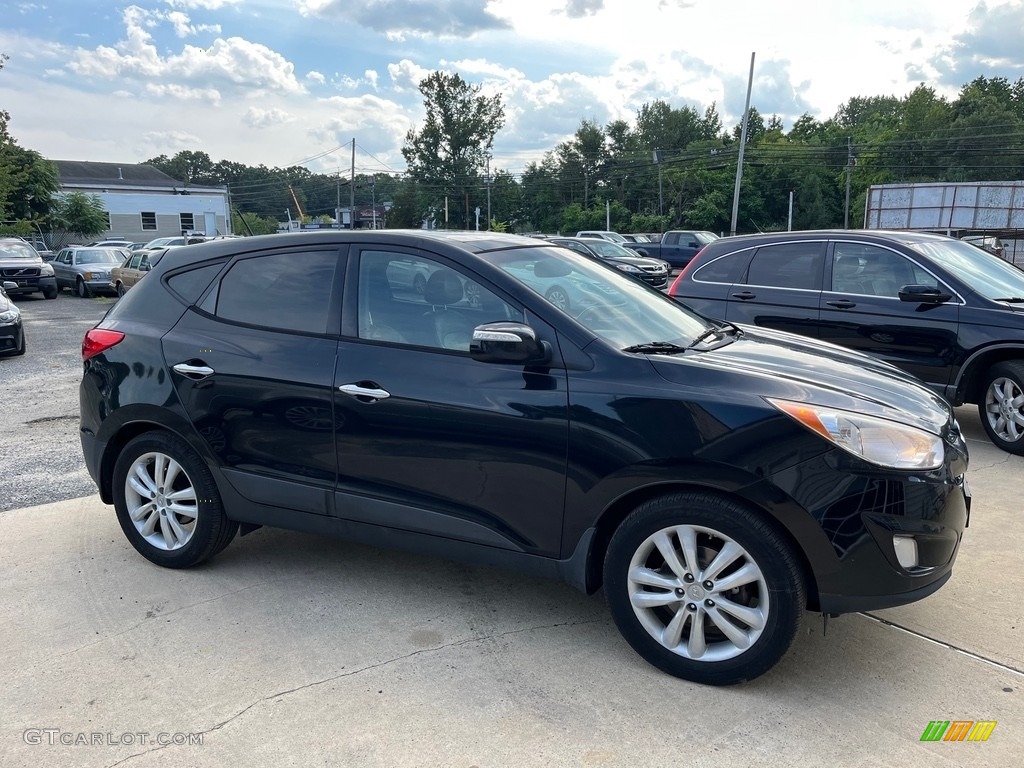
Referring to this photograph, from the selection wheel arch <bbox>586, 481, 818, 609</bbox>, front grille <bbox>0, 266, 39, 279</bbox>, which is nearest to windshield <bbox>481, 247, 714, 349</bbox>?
wheel arch <bbox>586, 481, 818, 609</bbox>

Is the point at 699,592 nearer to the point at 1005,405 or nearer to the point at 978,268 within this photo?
the point at 1005,405

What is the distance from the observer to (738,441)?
9.38ft

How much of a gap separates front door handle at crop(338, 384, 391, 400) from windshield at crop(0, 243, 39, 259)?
23843 mm

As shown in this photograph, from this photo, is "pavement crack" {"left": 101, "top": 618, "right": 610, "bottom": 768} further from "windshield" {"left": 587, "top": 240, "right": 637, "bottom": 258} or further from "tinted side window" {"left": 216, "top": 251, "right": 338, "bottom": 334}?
"windshield" {"left": 587, "top": 240, "right": 637, "bottom": 258}

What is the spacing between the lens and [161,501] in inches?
162

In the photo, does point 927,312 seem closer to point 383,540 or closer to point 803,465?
point 803,465

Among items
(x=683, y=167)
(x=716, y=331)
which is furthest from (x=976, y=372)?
(x=683, y=167)

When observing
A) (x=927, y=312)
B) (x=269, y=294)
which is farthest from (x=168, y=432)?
(x=927, y=312)

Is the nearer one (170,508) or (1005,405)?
(170,508)

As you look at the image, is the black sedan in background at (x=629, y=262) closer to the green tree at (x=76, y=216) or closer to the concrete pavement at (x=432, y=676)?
the concrete pavement at (x=432, y=676)

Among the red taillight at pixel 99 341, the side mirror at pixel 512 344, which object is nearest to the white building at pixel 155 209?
the red taillight at pixel 99 341

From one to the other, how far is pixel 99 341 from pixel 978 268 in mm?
6729

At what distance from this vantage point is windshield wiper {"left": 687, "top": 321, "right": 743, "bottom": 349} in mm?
3669

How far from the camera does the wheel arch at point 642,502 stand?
2.87m
